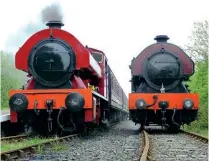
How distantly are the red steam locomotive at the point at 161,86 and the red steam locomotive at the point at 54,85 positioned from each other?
2039 mm

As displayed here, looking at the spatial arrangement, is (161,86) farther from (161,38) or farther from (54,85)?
(54,85)

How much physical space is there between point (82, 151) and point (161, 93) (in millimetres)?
5107

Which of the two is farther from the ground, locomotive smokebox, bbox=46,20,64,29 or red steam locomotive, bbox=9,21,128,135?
locomotive smokebox, bbox=46,20,64,29

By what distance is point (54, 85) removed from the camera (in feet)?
35.2

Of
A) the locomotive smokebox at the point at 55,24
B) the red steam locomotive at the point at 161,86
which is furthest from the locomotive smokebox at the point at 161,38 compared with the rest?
the locomotive smokebox at the point at 55,24

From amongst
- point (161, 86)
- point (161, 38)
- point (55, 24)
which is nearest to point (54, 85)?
point (55, 24)

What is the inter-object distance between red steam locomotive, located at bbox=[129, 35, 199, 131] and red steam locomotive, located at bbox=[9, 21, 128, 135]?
204cm

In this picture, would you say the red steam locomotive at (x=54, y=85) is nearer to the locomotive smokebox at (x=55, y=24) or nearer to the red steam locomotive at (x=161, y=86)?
the locomotive smokebox at (x=55, y=24)

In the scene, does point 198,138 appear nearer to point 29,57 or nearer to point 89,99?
point 89,99

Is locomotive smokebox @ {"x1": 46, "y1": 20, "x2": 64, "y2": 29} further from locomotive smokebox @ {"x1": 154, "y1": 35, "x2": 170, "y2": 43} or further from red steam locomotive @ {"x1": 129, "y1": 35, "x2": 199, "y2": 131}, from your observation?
locomotive smokebox @ {"x1": 154, "y1": 35, "x2": 170, "y2": 43}

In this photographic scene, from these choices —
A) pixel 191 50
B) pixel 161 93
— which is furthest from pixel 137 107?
pixel 191 50

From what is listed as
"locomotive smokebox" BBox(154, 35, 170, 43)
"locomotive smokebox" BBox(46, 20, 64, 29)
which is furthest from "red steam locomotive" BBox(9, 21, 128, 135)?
"locomotive smokebox" BBox(154, 35, 170, 43)

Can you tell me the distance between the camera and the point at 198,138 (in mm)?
10578

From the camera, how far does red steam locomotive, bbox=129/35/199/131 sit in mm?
12039
